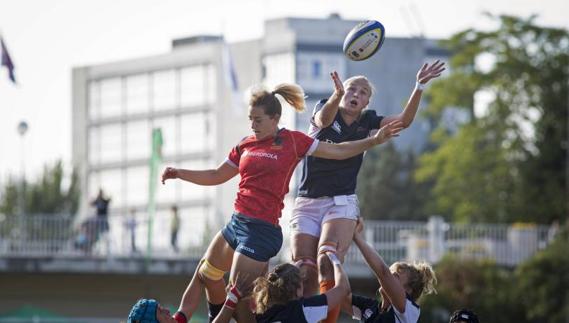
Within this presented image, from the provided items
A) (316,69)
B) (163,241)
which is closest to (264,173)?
(163,241)

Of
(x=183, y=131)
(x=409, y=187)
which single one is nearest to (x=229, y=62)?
(x=409, y=187)

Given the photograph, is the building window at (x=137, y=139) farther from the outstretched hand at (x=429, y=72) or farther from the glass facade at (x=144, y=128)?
the outstretched hand at (x=429, y=72)

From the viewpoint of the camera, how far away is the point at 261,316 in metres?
13.8

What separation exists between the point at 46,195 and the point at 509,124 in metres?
32.0

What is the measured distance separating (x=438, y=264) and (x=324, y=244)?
108ft

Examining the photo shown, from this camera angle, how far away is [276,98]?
581 inches

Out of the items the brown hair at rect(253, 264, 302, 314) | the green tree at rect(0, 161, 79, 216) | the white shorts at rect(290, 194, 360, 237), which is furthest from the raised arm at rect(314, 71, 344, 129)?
the green tree at rect(0, 161, 79, 216)

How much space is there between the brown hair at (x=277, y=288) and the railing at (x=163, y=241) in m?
33.5

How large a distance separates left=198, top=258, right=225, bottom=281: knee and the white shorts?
929 mm

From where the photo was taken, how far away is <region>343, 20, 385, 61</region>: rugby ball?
52.1 feet

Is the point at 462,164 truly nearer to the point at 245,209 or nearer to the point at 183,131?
the point at 183,131

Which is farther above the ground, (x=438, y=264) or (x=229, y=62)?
(x=229, y=62)

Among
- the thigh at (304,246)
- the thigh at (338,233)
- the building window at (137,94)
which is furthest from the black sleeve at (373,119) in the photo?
the building window at (137,94)

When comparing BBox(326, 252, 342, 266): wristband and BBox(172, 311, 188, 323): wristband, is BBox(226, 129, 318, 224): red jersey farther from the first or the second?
BBox(172, 311, 188, 323): wristband
